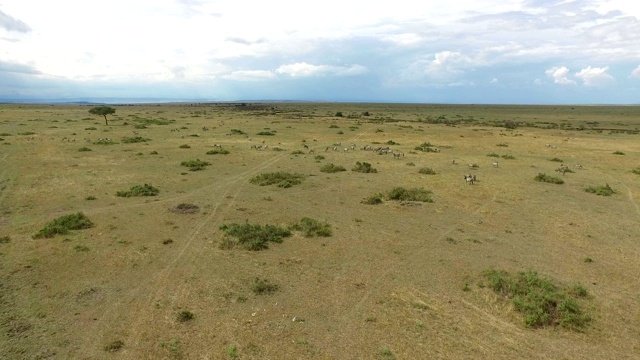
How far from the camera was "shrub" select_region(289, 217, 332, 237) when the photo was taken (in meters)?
18.3

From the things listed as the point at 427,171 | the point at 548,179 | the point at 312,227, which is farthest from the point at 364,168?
the point at 312,227

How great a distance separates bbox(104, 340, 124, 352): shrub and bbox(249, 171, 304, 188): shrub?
17077mm

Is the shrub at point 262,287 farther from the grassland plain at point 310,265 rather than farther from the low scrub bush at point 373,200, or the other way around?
the low scrub bush at point 373,200

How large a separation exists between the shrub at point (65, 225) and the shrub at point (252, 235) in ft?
20.3

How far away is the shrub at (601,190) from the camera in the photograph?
2642 centimetres

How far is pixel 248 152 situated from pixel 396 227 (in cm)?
2550

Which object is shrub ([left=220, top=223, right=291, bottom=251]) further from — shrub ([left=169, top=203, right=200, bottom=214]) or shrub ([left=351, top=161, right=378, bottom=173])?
shrub ([left=351, top=161, right=378, bottom=173])

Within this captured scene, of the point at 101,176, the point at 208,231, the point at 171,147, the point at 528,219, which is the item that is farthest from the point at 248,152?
the point at 528,219

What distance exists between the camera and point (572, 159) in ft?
135

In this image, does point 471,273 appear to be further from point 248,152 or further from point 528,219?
point 248,152

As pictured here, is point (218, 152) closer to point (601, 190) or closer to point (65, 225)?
point (65, 225)

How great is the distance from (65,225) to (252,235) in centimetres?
832

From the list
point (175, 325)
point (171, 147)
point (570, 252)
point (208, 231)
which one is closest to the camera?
point (175, 325)

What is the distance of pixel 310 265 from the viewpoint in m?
15.3
